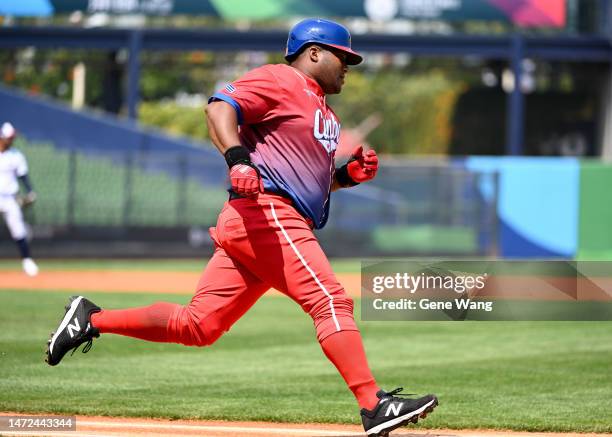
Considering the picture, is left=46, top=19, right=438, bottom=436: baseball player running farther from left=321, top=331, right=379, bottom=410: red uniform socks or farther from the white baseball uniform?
the white baseball uniform

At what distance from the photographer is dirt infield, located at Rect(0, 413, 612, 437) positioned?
5.81m

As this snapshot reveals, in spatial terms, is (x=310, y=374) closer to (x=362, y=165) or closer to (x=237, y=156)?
(x=362, y=165)

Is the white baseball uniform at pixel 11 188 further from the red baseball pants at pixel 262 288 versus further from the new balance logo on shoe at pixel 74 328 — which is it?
the red baseball pants at pixel 262 288

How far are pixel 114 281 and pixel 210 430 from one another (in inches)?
464

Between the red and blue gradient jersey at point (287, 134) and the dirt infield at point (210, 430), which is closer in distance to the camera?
the red and blue gradient jersey at point (287, 134)

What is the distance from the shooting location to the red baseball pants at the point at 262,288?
511cm

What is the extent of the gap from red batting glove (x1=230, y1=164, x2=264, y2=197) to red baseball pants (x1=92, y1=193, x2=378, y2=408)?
377 millimetres

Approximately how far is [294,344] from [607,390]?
3558 millimetres

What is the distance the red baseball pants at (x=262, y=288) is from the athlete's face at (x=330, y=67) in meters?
0.67

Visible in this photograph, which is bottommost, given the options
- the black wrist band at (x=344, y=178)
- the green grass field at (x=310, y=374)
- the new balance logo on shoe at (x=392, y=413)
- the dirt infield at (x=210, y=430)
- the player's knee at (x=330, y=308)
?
the green grass field at (x=310, y=374)

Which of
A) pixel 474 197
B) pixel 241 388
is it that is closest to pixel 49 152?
pixel 474 197

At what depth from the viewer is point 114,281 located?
17.5m

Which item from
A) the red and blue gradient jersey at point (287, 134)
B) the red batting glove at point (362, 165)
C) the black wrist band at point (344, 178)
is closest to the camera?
the red and blue gradient jersey at point (287, 134)

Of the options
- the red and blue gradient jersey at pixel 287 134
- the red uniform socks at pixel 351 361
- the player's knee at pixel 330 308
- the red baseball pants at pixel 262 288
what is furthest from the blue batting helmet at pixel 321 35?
the red uniform socks at pixel 351 361
